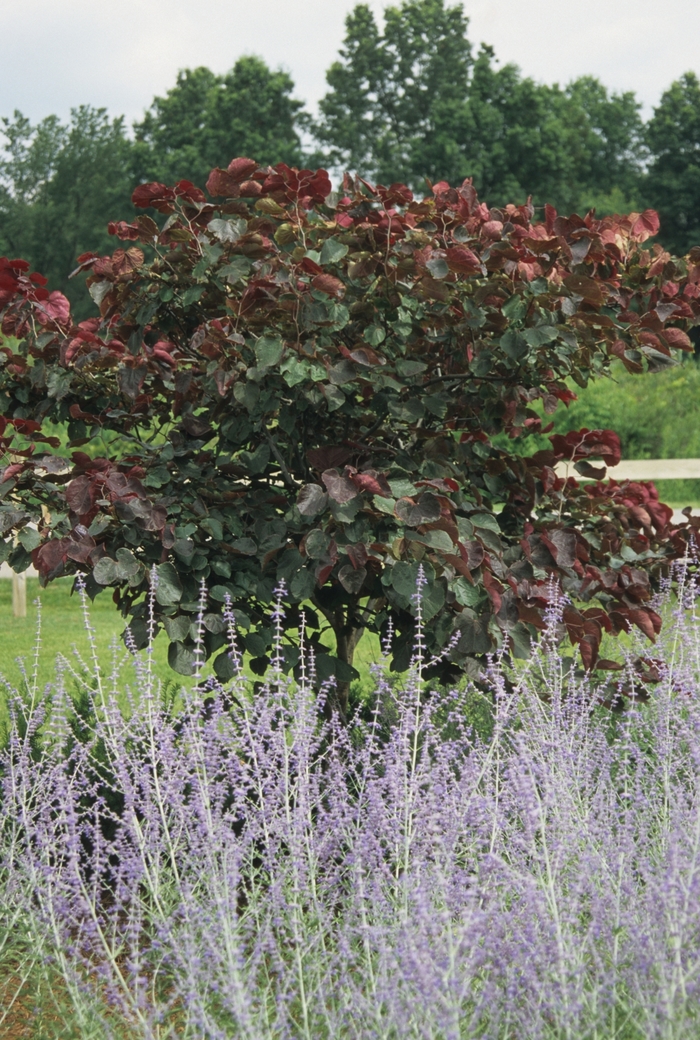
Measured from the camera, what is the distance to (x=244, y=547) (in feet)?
10.6

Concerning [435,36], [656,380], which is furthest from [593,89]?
[656,380]

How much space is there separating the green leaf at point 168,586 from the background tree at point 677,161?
1378 inches

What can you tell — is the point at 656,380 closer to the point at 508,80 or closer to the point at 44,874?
the point at 44,874

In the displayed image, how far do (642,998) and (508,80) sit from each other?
38.0 metres

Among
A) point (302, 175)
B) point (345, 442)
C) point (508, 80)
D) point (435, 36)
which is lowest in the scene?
point (345, 442)

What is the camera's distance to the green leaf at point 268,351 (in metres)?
2.89

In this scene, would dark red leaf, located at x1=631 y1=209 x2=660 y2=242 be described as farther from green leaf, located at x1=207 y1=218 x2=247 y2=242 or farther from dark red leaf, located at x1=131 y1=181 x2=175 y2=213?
dark red leaf, located at x1=131 y1=181 x2=175 y2=213

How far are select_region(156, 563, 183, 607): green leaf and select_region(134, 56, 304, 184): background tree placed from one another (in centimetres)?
3382

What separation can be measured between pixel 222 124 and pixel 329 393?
37.5 m

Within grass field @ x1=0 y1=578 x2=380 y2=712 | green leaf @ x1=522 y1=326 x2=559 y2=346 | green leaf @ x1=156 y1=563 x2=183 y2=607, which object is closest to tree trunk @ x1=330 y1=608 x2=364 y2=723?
green leaf @ x1=156 y1=563 x2=183 y2=607

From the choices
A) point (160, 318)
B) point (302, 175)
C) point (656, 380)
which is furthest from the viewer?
point (656, 380)

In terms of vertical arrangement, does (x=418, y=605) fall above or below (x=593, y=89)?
below

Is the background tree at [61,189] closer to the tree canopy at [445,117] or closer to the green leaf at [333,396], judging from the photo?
the tree canopy at [445,117]

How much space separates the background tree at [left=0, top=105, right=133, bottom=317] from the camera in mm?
37938
